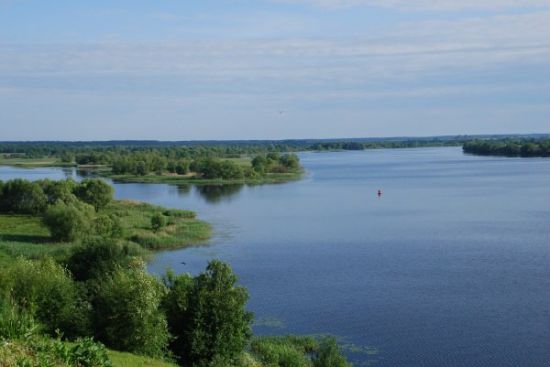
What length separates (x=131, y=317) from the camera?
68.6 feet

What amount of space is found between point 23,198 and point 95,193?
6264mm

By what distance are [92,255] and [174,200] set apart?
46691 mm

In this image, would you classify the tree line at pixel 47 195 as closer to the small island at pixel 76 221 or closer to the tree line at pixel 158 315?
the small island at pixel 76 221

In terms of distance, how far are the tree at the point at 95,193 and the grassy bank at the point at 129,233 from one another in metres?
0.85

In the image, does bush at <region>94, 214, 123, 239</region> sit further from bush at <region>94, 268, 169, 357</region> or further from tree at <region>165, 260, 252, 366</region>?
bush at <region>94, 268, 169, 357</region>

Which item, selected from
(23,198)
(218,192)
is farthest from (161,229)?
(218,192)

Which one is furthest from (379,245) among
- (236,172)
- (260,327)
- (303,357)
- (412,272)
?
(236,172)

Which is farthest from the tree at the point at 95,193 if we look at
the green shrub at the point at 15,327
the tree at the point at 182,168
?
the tree at the point at 182,168

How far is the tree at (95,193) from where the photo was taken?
6144 cm

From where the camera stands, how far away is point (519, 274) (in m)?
37.0

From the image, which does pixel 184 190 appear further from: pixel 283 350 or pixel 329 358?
pixel 329 358

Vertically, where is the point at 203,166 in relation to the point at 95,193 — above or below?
above

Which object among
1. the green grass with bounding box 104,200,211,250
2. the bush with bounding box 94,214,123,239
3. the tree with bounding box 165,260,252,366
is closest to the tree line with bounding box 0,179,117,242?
the green grass with bounding box 104,200,211,250

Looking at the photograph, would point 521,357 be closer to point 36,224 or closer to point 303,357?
point 303,357
